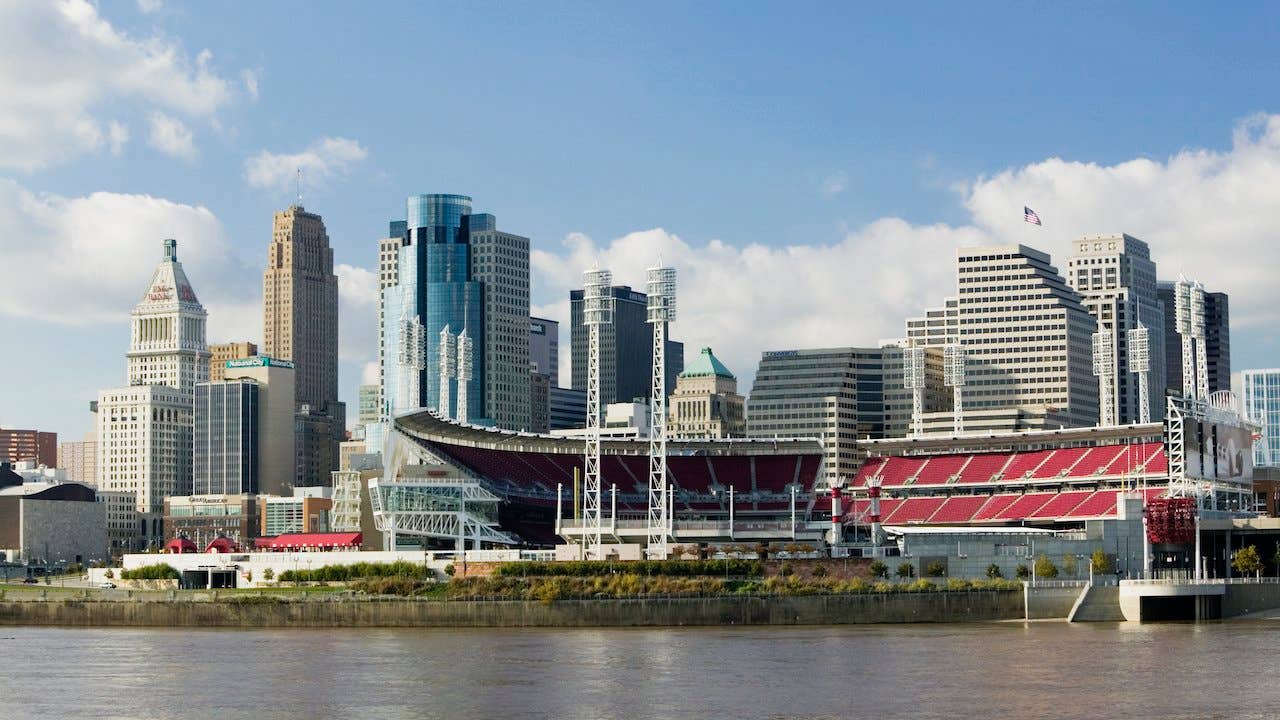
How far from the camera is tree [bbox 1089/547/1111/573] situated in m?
156

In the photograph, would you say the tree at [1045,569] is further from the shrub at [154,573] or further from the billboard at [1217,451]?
the shrub at [154,573]

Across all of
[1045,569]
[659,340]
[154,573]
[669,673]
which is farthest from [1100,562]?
[154,573]

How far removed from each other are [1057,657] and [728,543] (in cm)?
8147

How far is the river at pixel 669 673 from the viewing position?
88562 millimetres

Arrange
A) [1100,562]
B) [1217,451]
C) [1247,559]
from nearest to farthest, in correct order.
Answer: [1100,562]
[1247,559]
[1217,451]

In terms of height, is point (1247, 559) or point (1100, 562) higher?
point (1100, 562)

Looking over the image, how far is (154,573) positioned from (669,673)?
97.2 metres

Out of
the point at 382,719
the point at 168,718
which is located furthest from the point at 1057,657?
the point at 168,718

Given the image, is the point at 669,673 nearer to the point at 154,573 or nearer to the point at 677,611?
the point at 677,611

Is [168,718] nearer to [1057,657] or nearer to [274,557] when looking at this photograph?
[1057,657]

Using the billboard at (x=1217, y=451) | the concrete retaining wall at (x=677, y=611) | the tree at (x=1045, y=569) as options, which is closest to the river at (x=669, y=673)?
the concrete retaining wall at (x=677, y=611)

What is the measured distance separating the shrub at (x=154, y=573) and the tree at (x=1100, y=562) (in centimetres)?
8688

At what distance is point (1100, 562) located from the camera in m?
156

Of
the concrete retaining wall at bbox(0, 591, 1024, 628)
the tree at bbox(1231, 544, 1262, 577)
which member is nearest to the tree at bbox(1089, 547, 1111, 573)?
the concrete retaining wall at bbox(0, 591, 1024, 628)
